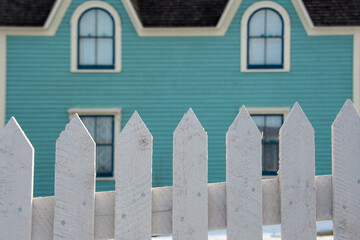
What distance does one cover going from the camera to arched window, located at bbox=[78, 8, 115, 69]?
43.8 feet

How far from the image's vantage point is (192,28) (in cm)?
1320

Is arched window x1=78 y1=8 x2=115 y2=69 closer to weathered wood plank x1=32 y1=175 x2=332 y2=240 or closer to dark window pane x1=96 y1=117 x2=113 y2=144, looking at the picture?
dark window pane x1=96 y1=117 x2=113 y2=144

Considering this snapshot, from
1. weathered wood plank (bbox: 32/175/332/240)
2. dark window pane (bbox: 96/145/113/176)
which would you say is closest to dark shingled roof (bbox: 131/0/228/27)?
dark window pane (bbox: 96/145/113/176)

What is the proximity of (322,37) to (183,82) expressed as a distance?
13.0ft

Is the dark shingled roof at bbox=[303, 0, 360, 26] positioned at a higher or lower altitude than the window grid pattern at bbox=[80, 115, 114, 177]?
higher

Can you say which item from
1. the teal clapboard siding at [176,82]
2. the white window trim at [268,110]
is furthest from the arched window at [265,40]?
the white window trim at [268,110]

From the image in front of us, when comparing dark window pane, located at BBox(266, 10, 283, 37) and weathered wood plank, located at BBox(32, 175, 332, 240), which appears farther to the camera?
dark window pane, located at BBox(266, 10, 283, 37)

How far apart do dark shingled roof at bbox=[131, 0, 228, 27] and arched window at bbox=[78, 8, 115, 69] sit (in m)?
0.93

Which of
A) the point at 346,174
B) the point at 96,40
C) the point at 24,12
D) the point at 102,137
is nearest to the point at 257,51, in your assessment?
the point at 96,40

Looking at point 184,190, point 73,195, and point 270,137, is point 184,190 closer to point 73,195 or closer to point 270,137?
point 73,195

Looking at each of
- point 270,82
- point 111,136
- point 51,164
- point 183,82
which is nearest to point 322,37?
A: point 270,82

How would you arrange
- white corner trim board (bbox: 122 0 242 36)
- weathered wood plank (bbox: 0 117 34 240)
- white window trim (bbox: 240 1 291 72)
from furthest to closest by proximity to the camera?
white window trim (bbox: 240 1 291 72), white corner trim board (bbox: 122 0 242 36), weathered wood plank (bbox: 0 117 34 240)

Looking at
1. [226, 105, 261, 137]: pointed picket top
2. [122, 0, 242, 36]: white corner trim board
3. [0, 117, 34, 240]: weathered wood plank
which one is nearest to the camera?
[0, 117, 34, 240]: weathered wood plank

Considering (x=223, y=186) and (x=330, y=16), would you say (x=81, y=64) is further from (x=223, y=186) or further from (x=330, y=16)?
(x=223, y=186)
